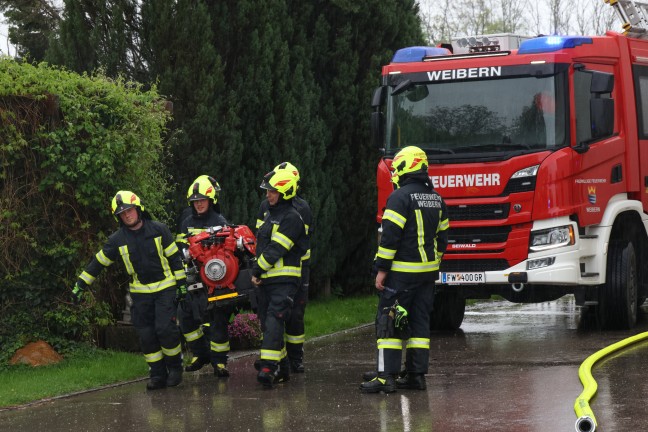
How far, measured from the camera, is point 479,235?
13.0 meters

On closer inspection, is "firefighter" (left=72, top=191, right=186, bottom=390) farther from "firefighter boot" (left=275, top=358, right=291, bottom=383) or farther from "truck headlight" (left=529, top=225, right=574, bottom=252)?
"truck headlight" (left=529, top=225, right=574, bottom=252)

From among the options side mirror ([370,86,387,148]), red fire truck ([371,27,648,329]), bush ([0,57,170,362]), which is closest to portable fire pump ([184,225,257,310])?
bush ([0,57,170,362])

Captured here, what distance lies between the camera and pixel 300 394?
9.67 metres

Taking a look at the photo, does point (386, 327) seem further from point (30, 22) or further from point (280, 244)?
point (30, 22)

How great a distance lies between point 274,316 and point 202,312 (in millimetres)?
839

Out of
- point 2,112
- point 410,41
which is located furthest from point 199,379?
point 410,41

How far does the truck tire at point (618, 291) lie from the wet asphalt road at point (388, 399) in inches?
33.9

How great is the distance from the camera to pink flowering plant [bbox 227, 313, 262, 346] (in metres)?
12.6

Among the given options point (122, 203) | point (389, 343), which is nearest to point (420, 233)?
point (389, 343)

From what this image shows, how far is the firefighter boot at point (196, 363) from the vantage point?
36.3ft

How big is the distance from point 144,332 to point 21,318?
1934 mm

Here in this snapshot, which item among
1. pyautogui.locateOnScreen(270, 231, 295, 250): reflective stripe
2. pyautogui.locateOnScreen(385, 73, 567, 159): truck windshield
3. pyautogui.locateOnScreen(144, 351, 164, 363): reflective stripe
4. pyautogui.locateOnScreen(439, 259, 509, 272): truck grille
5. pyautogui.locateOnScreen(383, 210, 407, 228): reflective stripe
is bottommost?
pyautogui.locateOnScreen(144, 351, 164, 363): reflective stripe

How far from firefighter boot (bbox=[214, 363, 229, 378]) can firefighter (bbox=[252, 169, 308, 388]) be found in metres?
0.57

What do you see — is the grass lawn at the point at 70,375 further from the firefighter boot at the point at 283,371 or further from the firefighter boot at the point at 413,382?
the firefighter boot at the point at 413,382
